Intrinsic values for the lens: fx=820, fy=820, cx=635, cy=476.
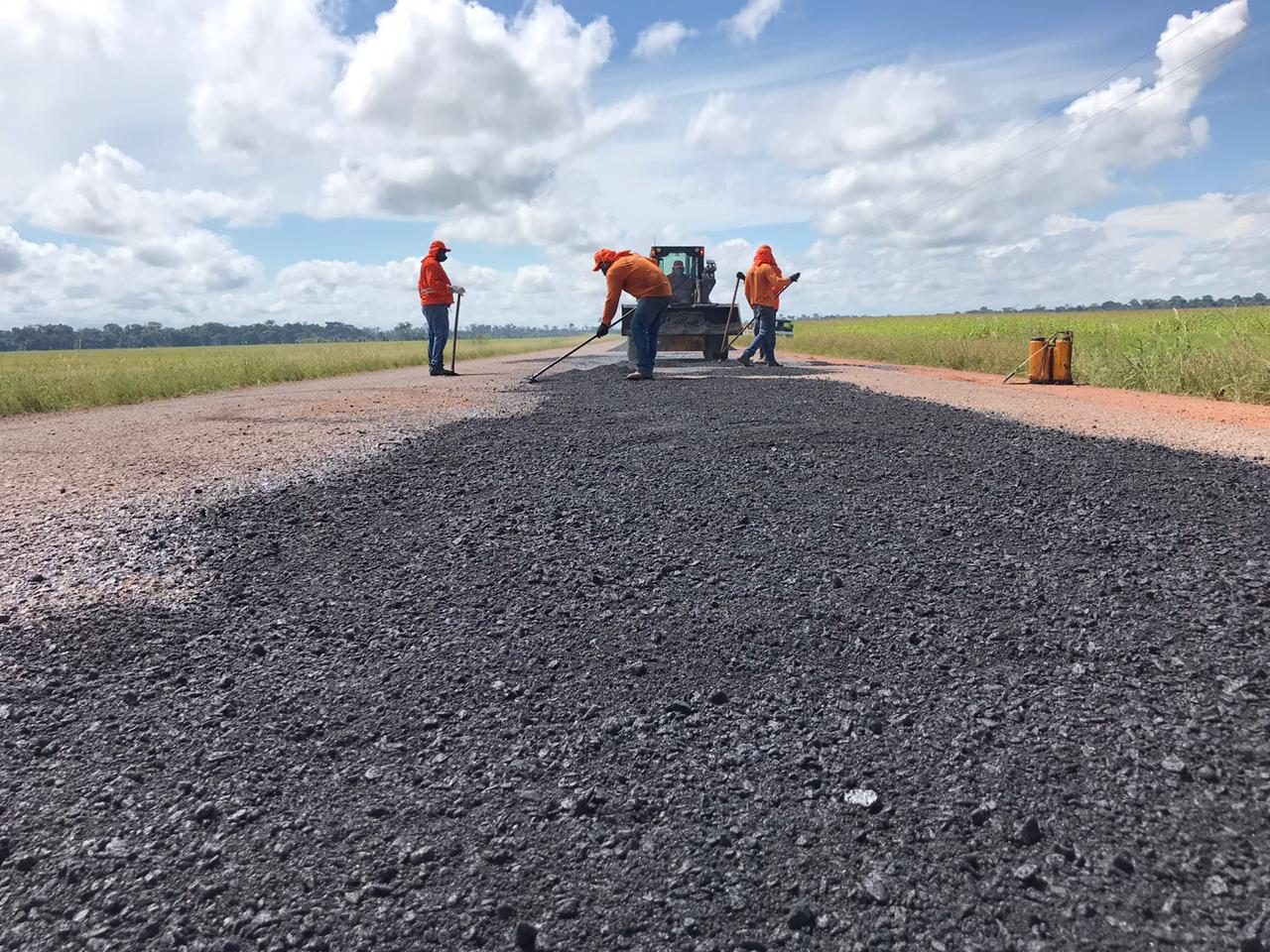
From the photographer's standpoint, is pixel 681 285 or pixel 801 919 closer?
pixel 801 919

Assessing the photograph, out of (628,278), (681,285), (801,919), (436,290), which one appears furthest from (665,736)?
(681,285)

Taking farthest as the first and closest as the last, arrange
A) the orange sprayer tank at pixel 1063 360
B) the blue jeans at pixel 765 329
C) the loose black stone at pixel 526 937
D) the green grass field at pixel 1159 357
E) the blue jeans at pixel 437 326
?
the blue jeans at pixel 765 329 < the blue jeans at pixel 437 326 < the orange sprayer tank at pixel 1063 360 < the green grass field at pixel 1159 357 < the loose black stone at pixel 526 937

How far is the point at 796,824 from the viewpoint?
1756 mm

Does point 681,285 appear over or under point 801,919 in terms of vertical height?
over

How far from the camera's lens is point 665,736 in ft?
6.88

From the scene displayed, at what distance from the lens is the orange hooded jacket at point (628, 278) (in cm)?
1058

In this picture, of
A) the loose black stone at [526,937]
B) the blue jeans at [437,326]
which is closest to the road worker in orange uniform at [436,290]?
the blue jeans at [437,326]

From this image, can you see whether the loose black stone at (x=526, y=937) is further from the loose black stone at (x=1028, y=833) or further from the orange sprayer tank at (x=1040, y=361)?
the orange sprayer tank at (x=1040, y=361)

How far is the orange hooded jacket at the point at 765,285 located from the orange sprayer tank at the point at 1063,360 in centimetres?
432

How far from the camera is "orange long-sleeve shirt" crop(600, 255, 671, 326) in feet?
34.6

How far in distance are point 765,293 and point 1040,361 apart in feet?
14.8

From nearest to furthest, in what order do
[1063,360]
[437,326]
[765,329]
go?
[1063,360], [437,326], [765,329]

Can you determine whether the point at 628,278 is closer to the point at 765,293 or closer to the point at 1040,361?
the point at 765,293

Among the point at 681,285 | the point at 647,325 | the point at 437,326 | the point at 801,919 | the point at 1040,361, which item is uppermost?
the point at 681,285
